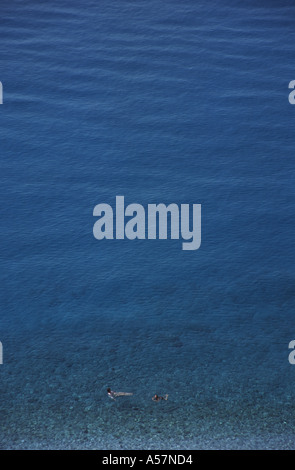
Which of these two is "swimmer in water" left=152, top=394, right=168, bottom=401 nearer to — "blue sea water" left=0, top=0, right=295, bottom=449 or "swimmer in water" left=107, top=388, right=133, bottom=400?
"blue sea water" left=0, top=0, right=295, bottom=449

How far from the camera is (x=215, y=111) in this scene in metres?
99.4

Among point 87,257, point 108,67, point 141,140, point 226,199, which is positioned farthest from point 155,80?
point 87,257

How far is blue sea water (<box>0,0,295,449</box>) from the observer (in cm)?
5394

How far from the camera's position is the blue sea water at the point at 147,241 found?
5394 cm

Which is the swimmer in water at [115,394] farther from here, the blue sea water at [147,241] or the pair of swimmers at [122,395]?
the blue sea water at [147,241]

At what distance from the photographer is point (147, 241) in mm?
78562

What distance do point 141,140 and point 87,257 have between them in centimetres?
2415

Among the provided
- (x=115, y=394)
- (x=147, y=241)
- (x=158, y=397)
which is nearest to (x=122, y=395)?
(x=115, y=394)

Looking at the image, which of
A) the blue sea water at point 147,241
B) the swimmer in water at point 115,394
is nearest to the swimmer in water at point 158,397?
the blue sea water at point 147,241

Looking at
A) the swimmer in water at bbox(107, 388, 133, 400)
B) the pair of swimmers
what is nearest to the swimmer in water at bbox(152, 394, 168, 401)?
the pair of swimmers

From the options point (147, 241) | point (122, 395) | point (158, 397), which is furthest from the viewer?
point (147, 241)

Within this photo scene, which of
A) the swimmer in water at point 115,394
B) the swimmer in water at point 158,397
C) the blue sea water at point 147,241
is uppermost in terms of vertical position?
the blue sea water at point 147,241

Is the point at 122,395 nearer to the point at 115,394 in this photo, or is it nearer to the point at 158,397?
the point at 115,394
